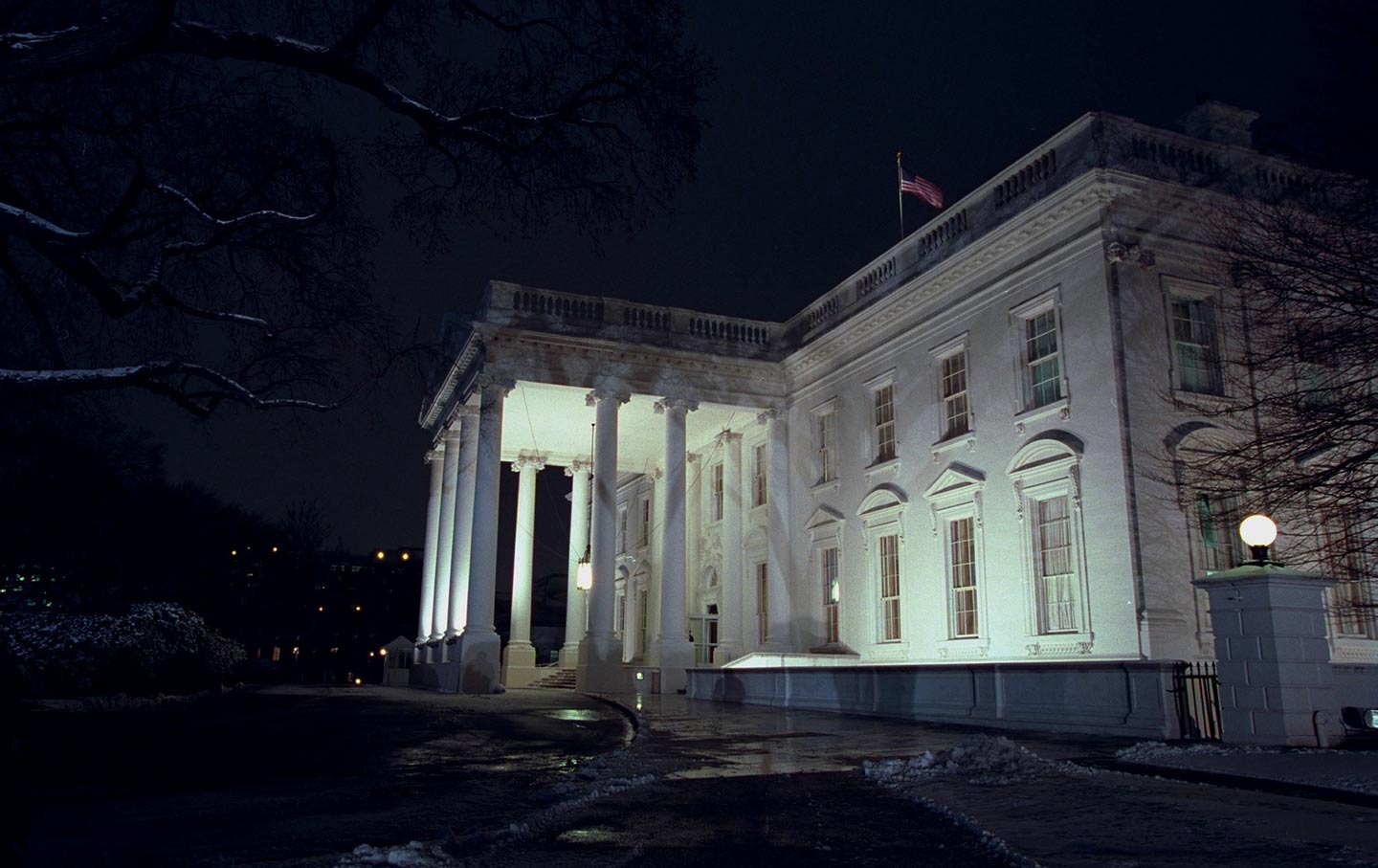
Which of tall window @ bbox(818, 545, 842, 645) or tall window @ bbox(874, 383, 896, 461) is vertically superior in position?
tall window @ bbox(874, 383, 896, 461)

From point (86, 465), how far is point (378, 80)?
96.7 feet

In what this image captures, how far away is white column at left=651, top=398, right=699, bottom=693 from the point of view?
27922mm

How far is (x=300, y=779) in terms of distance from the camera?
8.67 m

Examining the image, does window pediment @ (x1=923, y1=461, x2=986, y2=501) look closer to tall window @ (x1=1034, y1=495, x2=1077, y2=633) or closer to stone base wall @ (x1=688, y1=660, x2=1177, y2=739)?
tall window @ (x1=1034, y1=495, x2=1077, y2=633)

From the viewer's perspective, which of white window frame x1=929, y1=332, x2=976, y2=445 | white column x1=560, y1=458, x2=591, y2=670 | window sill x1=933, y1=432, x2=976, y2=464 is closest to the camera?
window sill x1=933, y1=432, x2=976, y2=464

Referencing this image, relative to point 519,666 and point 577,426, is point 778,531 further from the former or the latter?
point 519,666

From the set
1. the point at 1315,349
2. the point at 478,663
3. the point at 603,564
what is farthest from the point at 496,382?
the point at 1315,349

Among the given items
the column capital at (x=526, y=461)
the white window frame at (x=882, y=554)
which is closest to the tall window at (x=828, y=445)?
the white window frame at (x=882, y=554)

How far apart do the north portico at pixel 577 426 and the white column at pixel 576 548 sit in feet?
0.40

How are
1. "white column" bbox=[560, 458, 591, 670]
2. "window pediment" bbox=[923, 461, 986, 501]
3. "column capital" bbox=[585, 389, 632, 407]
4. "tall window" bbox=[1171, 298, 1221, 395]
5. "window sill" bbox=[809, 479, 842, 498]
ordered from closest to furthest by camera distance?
"tall window" bbox=[1171, 298, 1221, 395] < "window pediment" bbox=[923, 461, 986, 501] < "window sill" bbox=[809, 479, 842, 498] < "column capital" bbox=[585, 389, 632, 407] < "white column" bbox=[560, 458, 591, 670]

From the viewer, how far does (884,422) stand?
84.8 feet

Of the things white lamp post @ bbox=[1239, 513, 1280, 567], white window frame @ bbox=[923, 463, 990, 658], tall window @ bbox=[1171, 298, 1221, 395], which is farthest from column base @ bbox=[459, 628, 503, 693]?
white lamp post @ bbox=[1239, 513, 1280, 567]

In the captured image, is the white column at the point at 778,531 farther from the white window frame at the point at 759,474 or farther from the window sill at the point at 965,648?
the window sill at the point at 965,648

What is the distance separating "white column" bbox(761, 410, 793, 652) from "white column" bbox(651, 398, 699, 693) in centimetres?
261
